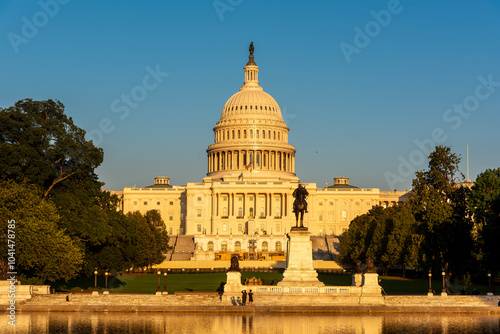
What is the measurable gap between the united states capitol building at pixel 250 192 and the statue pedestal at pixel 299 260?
9477 cm

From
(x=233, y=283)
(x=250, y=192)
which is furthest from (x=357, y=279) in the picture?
(x=250, y=192)

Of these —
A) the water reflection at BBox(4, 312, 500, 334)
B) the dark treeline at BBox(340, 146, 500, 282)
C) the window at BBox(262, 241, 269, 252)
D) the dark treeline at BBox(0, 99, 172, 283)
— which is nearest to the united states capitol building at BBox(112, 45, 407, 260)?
the window at BBox(262, 241, 269, 252)

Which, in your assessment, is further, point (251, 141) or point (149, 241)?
point (251, 141)

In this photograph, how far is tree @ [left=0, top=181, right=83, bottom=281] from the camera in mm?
59281

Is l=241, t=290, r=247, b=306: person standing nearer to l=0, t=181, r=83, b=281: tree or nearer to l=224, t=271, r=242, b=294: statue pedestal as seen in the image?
l=224, t=271, r=242, b=294: statue pedestal

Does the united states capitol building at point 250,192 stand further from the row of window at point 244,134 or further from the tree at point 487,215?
the tree at point 487,215

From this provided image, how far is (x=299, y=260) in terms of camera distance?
60.6 m

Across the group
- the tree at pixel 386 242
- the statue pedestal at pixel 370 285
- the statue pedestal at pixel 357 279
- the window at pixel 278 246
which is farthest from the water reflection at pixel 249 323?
the window at pixel 278 246

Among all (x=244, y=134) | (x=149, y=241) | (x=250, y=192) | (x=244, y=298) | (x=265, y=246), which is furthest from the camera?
(x=244, y=134)

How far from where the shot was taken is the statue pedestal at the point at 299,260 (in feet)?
198

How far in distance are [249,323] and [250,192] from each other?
124171 millimetres

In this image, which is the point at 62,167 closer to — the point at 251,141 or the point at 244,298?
the point at 244,298

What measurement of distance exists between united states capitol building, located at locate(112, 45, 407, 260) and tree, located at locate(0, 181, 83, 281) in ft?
313

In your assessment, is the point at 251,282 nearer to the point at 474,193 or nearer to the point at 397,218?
the point at 474,193
